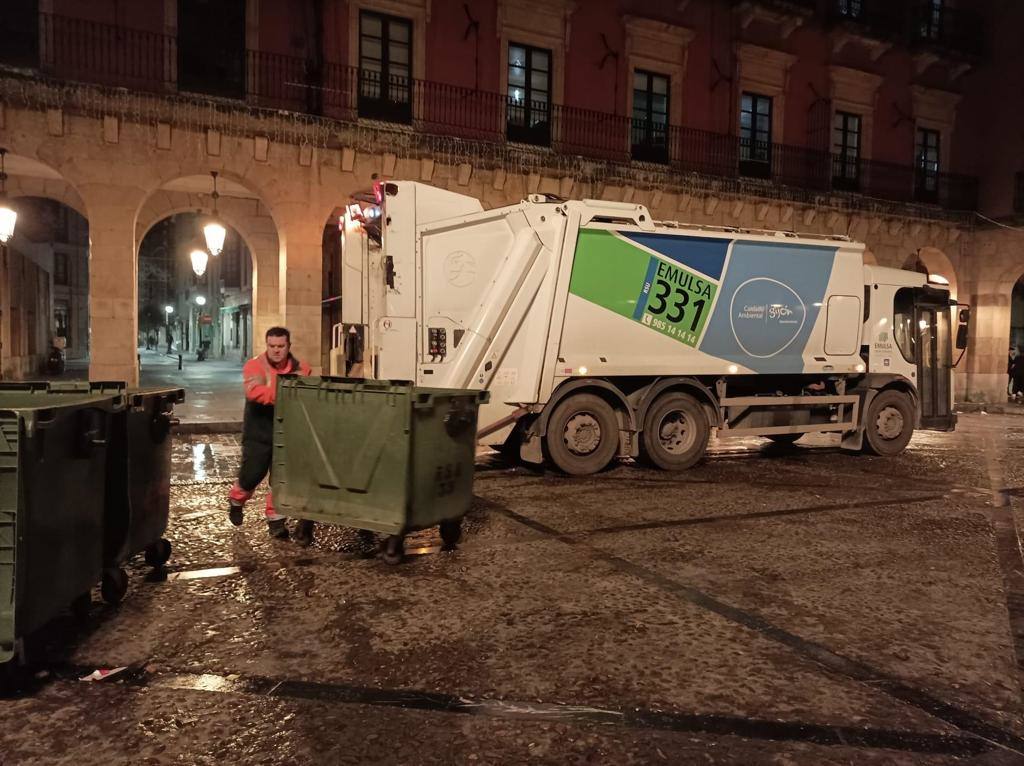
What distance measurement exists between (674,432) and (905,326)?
176 inches

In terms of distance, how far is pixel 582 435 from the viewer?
911 cm

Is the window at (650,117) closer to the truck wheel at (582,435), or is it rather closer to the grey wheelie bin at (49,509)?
the truck wheel at (582,435)

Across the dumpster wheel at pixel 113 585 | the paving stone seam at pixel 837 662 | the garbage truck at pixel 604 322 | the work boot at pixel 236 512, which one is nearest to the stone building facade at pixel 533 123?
the garbage truck at pixel 604 322

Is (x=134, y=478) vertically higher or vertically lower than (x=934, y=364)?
lower

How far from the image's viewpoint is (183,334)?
195ft

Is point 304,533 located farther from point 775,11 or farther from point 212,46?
point 775,11

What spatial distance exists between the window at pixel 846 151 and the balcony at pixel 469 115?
0.05m

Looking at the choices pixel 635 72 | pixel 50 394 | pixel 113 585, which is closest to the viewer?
pixel 113 585

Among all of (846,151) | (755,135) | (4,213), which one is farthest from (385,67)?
(846,151)

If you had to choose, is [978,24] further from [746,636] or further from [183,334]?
[183,334]

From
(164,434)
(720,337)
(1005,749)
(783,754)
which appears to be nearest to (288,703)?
(783,754)

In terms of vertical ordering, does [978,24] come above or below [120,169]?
above

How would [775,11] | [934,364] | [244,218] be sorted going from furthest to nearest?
[775,11] → [244,218] → [934,364]

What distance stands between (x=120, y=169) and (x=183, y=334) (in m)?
49.7
